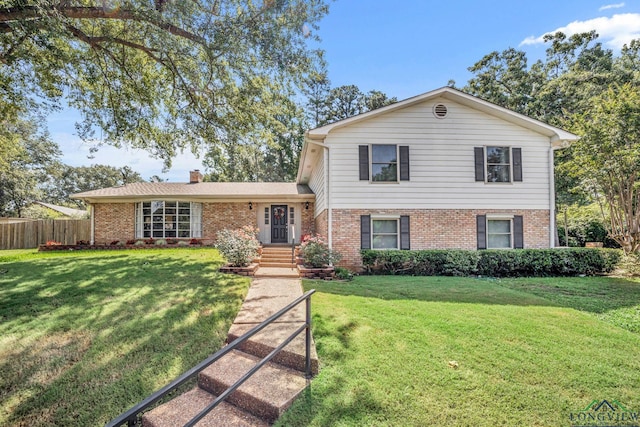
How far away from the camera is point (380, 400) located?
305 centimetres

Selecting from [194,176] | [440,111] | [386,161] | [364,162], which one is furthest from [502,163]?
[194,176]

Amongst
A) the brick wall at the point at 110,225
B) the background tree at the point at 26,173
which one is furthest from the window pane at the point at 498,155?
the background tree at the point at 26,173

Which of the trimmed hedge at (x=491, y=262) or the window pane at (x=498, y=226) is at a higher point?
the window pane at (x=498, y=226)

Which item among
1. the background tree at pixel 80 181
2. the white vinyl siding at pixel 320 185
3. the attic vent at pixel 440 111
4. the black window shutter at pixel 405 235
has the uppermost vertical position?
the background tree at pixel 80 181

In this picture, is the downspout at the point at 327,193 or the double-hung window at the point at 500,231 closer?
Result: the downspout at the point at 327,193

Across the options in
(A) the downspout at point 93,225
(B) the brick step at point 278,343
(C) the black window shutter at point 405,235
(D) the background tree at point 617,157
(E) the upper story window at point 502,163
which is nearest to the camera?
(B) the brick step at point 278,343

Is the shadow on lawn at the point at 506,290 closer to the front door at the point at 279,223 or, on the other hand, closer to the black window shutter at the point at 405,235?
the black window shutter at the point at 405,235

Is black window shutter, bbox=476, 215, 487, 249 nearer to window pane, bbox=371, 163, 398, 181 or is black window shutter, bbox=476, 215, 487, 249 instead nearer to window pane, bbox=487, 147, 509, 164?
window pane, bbox=487, 147, 509, 164

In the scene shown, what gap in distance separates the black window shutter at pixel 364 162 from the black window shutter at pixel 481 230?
426 centimetres

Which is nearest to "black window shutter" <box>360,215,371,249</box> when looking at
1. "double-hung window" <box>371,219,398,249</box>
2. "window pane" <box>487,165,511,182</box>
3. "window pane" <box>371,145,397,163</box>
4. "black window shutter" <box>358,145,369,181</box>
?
"double-hung window" <box>371,219,398,249</box>

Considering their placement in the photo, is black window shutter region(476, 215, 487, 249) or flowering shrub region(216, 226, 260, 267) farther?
black window shutter region(476, 215, 487, 249)

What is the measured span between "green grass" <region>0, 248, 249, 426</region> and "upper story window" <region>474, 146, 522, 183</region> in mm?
9198

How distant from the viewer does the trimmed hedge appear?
9828mm

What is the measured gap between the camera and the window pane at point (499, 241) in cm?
1085
